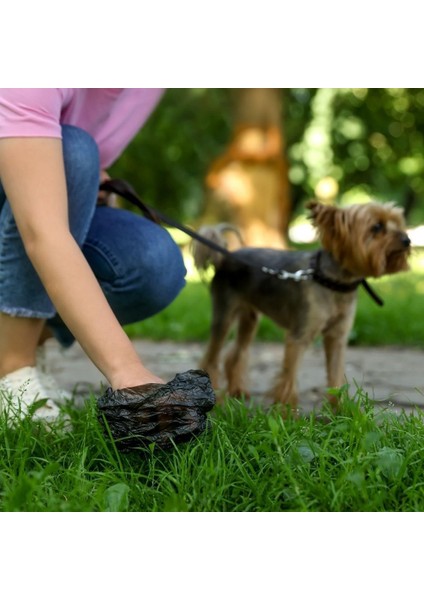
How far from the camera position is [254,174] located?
11.9 meters

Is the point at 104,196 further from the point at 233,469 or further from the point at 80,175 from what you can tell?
the point at 233,469

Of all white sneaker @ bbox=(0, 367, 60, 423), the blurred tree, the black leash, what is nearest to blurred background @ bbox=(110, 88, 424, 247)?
the blurred tree

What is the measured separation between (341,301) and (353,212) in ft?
1.52

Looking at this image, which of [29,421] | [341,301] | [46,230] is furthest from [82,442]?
[341,301]

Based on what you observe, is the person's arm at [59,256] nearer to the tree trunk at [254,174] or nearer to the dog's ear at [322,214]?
the dog's ear at [322,214]

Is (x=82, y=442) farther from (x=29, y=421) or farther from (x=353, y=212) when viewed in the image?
(x=353, y=212)

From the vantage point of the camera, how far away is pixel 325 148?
20.6 m

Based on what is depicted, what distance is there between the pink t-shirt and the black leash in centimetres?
19

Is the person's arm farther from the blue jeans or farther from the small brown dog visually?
the small brown dog

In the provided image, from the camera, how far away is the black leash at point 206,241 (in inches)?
137

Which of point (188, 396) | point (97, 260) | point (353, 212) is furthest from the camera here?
point (353, 212)

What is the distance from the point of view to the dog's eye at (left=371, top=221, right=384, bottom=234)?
4.00m

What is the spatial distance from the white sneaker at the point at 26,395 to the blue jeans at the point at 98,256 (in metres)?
0.24

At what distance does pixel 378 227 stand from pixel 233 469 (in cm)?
205
